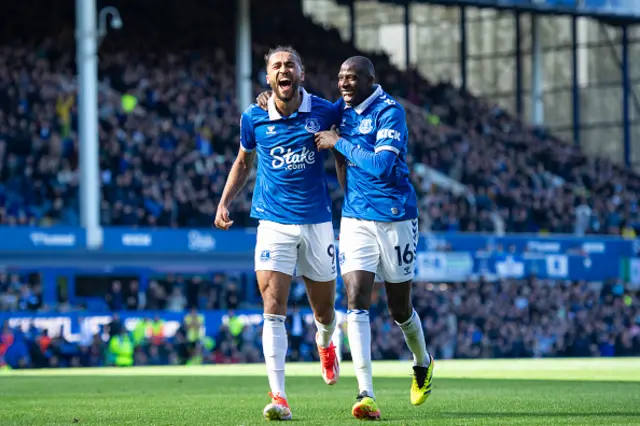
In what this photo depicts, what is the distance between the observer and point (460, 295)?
34969mm

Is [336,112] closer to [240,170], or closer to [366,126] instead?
[366,126]

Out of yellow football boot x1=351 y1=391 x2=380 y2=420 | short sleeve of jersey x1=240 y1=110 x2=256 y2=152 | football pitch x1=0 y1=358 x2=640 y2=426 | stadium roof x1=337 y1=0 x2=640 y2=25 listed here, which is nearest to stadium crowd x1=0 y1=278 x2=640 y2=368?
football pitch x1=0 y1=358 x2=640 y2=426

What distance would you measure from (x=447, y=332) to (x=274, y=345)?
25.0 metres

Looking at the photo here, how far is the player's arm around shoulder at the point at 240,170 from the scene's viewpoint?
32.2 feet

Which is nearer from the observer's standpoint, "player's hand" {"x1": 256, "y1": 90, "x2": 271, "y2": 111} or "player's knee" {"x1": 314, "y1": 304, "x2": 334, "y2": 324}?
"player's hand" {"x1": 256, "y1": 90, "x2": 271, "y2": 111}

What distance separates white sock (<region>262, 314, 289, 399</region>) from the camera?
9.26 m

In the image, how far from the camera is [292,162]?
31.7 ft

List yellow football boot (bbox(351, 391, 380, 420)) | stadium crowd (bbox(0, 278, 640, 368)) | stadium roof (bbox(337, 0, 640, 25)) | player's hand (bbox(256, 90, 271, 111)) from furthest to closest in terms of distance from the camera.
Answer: stadium roof (bbox(337, 0, 640, 25)), stadium crowd (bbox(0, 278, 640, 368)), player's hand (bbox(256, 90, 271, 111)), yellow football boot (bbox(351, 391, 380, 420))

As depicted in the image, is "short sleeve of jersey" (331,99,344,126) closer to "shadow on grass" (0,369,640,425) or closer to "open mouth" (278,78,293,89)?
"open mouth" (278,78,293,89)

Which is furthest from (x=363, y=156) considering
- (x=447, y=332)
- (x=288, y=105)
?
(x=447, y=332)

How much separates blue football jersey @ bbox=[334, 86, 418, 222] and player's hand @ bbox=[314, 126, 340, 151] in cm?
22

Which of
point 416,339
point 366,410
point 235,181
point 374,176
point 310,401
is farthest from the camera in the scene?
point 310,401

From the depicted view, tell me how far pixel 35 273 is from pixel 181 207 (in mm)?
3846

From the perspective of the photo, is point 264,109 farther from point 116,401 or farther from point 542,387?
point 542,387
